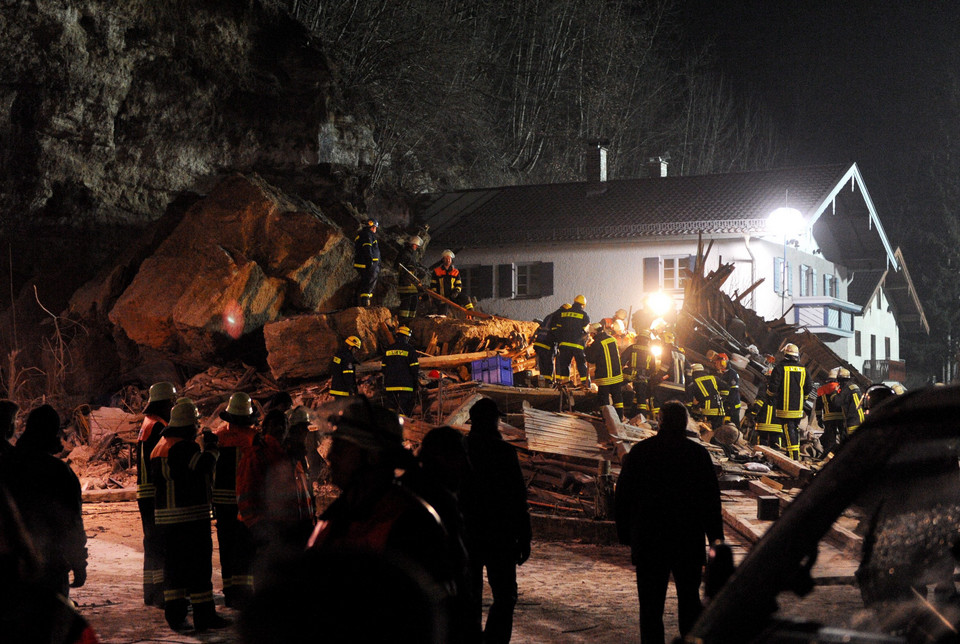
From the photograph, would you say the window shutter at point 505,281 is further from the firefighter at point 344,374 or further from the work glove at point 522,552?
the work glove at point 522,552

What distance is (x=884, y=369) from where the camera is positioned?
43.8m

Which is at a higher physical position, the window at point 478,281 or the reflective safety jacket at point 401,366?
the window at point 478,281

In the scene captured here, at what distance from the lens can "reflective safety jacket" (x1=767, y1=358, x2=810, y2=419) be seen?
55.9 feet

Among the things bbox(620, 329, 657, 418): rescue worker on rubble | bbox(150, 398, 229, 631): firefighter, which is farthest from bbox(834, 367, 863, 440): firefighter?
bbox(150, 398, 229, 631): firefighter

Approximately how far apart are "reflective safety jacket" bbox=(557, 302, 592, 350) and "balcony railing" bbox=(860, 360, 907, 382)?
2898cm

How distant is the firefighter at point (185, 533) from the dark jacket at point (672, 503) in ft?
10.9

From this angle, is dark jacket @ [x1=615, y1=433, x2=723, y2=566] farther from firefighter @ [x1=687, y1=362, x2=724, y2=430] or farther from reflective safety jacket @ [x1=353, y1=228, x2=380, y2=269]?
reflective safety jacket @ [x1=353, y1=228, x2=380, y2=269]

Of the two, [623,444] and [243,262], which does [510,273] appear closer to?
[243,262]

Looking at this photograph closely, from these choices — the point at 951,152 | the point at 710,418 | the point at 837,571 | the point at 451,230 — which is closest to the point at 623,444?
the point at 710,418

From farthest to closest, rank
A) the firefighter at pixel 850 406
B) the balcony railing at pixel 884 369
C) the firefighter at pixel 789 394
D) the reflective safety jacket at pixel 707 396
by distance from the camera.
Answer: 1. the balcony railing at pixel 884 369
2. the reflective safety jacket at pixel 707 396
3. the firefighter at pixel 789 394
4. the firefighter at pixel 850 406

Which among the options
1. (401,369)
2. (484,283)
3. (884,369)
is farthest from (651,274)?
(401,369)

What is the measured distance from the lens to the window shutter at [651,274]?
109 ft

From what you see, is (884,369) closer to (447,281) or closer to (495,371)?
(447,281)

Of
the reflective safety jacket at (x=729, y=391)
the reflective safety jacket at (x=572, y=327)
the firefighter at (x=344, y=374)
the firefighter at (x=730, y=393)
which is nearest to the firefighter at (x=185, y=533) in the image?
the firefighter at (x=344, y=374)
